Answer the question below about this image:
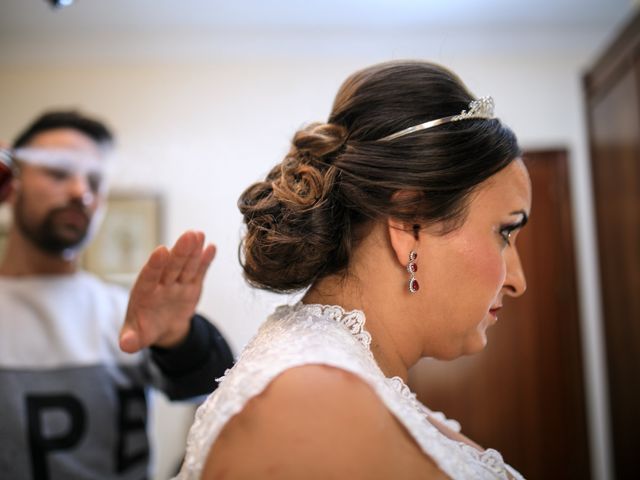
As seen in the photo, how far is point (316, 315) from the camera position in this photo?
71 cm

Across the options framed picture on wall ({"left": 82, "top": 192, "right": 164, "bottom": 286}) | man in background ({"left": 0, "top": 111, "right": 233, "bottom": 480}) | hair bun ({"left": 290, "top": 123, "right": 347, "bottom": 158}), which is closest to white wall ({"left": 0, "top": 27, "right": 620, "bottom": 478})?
framed picture on wall ({"left": 82, "top": 192, "right": 164, "bottom": 286})

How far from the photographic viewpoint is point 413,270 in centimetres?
74

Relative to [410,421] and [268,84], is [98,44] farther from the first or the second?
[410,421]

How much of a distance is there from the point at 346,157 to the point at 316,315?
0.75 ft

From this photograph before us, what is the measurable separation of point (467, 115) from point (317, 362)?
17.0 inches

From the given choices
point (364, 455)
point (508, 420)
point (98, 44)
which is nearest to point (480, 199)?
point (364, 455)

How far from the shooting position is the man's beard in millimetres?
1527

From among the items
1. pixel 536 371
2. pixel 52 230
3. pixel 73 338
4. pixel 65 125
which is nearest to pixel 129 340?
pixel 73 338

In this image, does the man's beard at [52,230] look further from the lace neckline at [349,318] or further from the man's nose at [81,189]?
the lace neckline at [349,318]

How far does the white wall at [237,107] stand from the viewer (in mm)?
1977

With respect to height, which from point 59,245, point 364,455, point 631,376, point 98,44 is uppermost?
point 98,44

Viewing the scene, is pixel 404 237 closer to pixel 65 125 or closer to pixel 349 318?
pixel 349 318

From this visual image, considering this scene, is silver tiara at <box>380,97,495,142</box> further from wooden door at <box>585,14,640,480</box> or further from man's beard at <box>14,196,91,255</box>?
wooden door at <box>585,14,640,480</box>

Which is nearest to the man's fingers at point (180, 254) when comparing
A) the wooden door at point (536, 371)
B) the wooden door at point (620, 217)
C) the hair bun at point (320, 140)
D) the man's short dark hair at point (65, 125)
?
the hair bun at point (320, 140)
